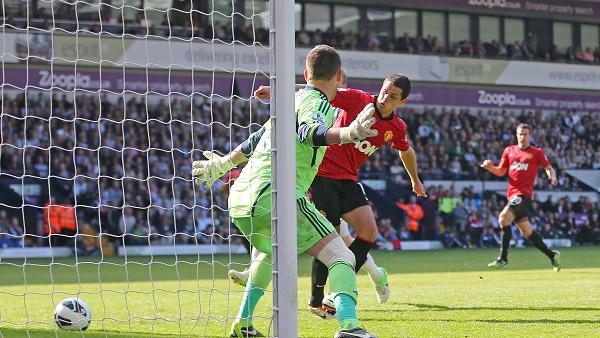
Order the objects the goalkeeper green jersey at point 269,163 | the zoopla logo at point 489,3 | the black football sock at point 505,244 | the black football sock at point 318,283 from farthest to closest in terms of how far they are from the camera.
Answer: the zoopla logo at point 489,3, the black football sock at point 505,244, the black football sock at point 318,283, the goalkeeper green jersey at point 269,163

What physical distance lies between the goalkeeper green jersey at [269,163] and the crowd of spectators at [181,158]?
10.8 metres

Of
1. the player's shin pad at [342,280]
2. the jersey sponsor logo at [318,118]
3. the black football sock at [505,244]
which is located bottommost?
the black football sock at [505,244]

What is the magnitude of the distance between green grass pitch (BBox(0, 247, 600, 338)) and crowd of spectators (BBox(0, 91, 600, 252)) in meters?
4.44

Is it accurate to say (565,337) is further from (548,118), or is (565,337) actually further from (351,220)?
(548,118)

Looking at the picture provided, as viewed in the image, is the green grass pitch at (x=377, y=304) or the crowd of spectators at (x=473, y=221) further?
the crowd of spectators at (x=473, y=221)

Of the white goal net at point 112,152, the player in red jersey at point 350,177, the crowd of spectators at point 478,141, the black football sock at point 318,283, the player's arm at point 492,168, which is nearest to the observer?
the black football sock at point 318,283

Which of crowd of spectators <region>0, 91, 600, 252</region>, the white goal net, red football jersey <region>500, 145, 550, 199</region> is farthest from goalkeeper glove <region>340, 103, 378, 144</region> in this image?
crowd of spectators <region>0, 91, 600, 252</region>

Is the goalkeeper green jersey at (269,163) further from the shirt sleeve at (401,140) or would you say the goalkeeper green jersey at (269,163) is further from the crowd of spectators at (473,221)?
the crowd of spectators at (473,221)

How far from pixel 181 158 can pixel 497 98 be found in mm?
14528

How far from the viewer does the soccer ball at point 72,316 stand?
6746 millimetres

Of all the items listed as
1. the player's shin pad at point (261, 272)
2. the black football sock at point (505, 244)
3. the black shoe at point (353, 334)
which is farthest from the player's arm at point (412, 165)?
the black football sock at point (505, 244)

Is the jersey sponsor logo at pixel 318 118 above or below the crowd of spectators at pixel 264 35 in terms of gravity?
A: below

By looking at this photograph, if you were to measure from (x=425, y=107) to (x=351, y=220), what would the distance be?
82.0 ft

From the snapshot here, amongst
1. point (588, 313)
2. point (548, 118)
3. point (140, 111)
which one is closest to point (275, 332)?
point (588, 313)
